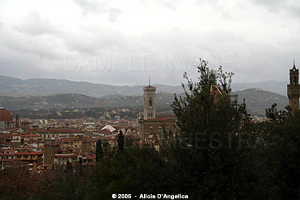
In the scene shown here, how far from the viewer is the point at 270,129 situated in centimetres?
1803

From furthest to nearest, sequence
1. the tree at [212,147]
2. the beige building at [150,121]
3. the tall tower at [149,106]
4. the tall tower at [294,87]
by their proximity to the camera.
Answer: the tall tower at [149,106]
the beige building at [150,121]
the tall tower at [294,87]
the tree at [212,147]

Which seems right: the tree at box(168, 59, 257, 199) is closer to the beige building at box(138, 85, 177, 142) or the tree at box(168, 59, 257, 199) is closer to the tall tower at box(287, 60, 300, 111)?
the beige building at box(138, 85, 177, 142)

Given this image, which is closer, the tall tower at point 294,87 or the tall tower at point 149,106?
the tall tower at point 294,87

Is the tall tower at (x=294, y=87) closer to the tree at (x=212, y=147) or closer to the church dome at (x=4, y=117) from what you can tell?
the tree at (x=212, y=147)

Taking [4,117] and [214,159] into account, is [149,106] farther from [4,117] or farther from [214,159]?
[214,159]

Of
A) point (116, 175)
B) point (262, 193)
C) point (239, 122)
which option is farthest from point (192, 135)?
point (116, 175)

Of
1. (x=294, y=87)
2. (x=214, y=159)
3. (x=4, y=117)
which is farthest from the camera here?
(x=4, y=117)

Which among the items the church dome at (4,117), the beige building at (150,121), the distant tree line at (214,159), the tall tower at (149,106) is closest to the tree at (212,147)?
the distant tree line at (214,159)

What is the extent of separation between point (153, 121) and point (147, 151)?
4764 cm

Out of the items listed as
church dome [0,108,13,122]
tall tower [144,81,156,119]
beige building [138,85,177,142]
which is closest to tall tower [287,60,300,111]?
beige building [138,85,177,142]

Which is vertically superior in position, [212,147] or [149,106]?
[149,106]

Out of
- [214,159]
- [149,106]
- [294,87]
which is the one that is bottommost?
[214,159]

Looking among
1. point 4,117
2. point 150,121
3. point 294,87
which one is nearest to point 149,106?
point 150,121

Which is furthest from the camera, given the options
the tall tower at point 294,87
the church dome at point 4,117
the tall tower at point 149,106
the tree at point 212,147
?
the church dome at point 4,117
